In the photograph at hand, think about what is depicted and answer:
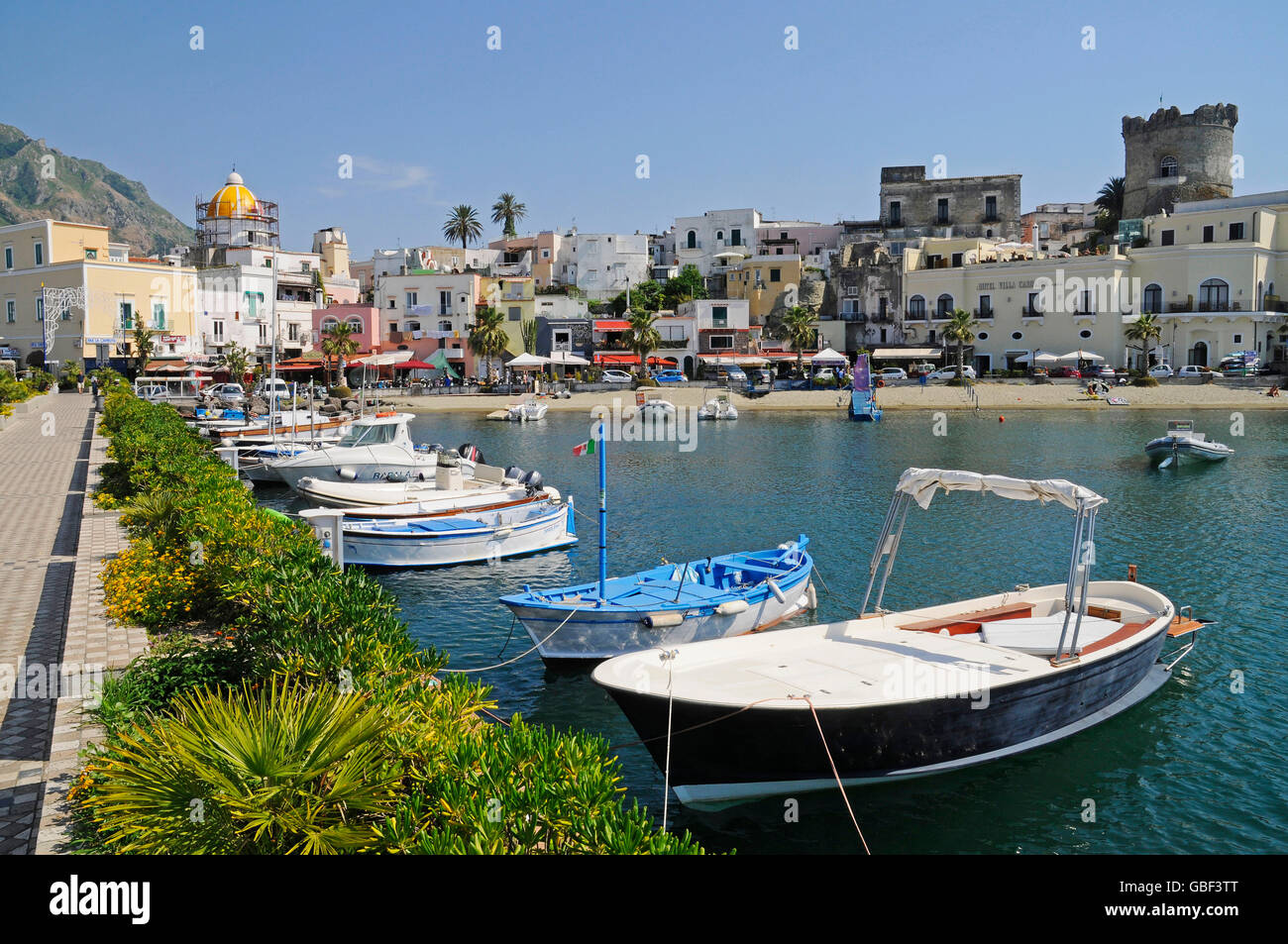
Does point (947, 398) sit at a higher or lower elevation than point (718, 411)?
higher

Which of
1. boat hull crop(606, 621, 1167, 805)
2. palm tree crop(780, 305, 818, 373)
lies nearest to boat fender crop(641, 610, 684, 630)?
boat hull crop(606, 621, 1167, 805)

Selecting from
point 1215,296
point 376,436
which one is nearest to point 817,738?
point 376,436

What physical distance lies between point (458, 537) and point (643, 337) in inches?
2420

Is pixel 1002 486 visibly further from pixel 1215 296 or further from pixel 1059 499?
pixel 1215 296

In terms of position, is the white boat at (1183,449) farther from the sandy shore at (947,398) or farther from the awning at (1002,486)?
the awning at (1002,486)

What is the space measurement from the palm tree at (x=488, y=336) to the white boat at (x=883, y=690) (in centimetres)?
7598

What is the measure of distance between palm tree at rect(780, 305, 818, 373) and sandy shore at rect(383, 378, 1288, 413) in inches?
292

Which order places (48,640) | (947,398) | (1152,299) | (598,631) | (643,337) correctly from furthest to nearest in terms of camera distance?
(643,337) < (1152,299) < (947,398) < (598,631) < (48,640)

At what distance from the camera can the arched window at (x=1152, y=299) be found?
7962 centimetres

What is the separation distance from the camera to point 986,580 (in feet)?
79.2

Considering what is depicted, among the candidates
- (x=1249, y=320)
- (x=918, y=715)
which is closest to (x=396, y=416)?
(x=918, y=715)

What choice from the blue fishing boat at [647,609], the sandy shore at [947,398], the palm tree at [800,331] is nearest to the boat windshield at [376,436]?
the blue fishing boat at [647,609]
